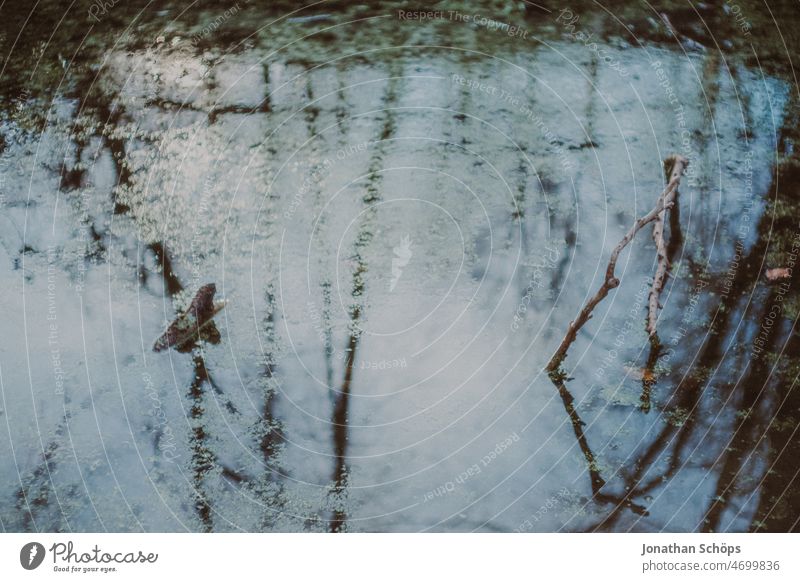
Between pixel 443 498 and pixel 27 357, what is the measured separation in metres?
0.50

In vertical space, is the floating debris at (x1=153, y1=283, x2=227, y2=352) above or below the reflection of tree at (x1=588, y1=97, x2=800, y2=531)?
above

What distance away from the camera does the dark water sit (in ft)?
2.59

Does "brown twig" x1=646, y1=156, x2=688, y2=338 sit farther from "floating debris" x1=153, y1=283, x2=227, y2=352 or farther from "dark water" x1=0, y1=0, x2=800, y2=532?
"floating debris" x1=153, y1=283, x2=227, y2=352

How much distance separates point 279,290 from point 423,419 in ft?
0.73

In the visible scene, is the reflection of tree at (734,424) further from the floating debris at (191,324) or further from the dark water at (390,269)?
the floating debris at (191,324)

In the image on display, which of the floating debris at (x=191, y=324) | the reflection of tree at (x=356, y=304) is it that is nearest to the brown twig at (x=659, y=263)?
the reflection of tree at (x=356, y=304)

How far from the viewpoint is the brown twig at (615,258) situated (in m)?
0.81

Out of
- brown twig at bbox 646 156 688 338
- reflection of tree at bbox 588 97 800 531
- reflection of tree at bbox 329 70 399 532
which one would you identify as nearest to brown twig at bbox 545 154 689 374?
brown twig at bbox 646 156 688 338

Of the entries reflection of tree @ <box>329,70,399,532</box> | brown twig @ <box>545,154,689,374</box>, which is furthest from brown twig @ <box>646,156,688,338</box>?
reflection of tree @ <box>329,70,399,532</box>
